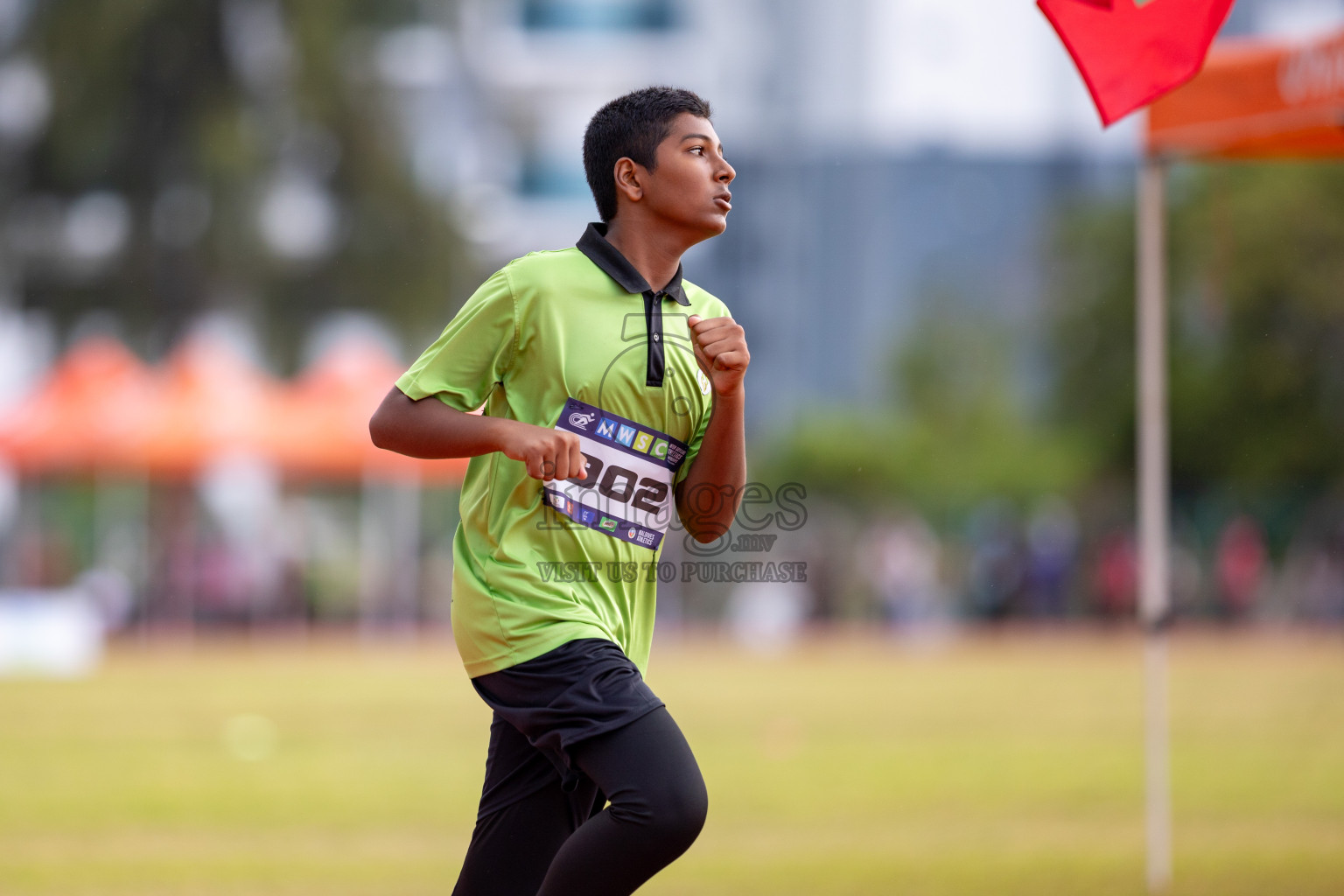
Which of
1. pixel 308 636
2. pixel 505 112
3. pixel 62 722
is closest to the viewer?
pixel 62 722

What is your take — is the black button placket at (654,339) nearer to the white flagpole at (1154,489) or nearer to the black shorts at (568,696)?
the black shorts at (568,696)

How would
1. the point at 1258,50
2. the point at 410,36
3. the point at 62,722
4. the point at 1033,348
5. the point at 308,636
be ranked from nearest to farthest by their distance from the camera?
1. the point at 1258,50
2. the point at 62,722
3. the point at 308,636
4. the point at 410,36
5. the point at 1033,348

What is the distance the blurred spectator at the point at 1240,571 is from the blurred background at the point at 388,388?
0.08 m

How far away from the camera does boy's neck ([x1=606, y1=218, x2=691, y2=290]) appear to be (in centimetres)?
357

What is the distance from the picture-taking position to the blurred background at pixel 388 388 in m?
20.2

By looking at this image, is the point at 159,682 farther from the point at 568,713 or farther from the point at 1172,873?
the point at 568,713

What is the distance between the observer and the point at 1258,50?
6539 mm

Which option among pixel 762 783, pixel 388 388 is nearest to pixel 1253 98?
pixel 762 783

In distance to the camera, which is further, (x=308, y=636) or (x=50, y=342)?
(x=50, y=342)

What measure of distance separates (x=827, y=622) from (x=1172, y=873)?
23.5 meters

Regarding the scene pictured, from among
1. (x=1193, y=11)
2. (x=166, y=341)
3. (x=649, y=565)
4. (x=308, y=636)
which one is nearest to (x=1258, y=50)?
(x=1193, y=11)

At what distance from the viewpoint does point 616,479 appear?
138 inches

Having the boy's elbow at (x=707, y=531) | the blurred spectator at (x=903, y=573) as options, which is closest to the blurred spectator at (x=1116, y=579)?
the blurred spectator at (x=903, y=573)

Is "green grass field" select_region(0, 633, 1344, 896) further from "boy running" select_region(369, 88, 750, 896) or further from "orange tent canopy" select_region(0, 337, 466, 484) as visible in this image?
"orange tent canopy" select_region(0, 337, 466, 484)
